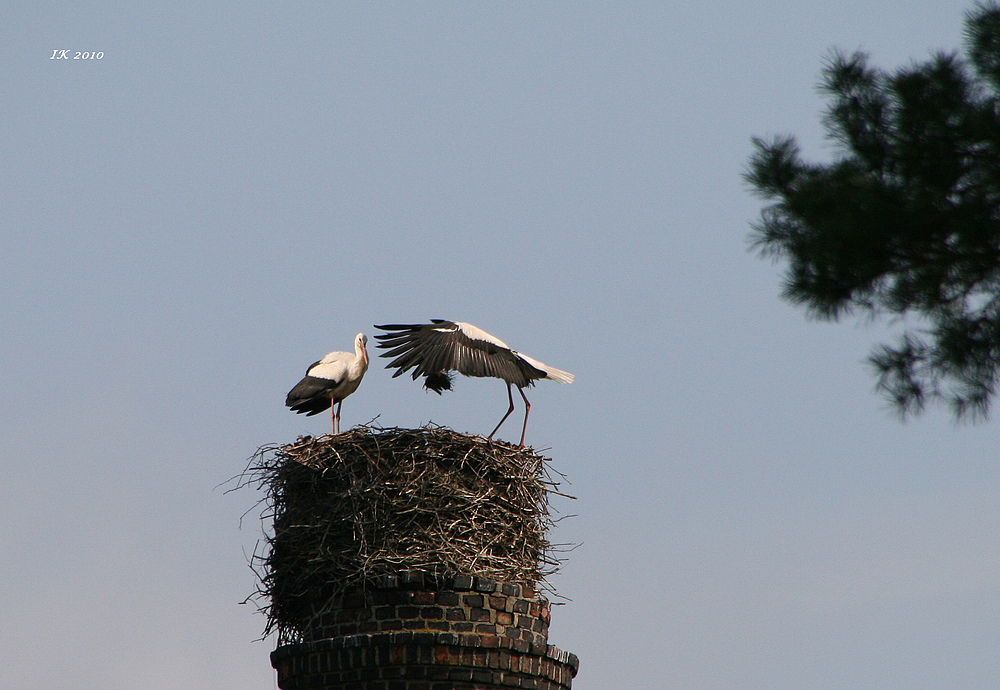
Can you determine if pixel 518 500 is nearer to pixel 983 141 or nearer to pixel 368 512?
pixel 368 512

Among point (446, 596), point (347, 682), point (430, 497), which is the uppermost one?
point (430, 497)

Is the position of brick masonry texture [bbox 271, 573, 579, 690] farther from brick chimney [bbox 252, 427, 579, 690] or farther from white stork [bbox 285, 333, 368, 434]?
white stork [bbox 285, 333, 368, 434]

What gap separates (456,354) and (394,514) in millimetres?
2057

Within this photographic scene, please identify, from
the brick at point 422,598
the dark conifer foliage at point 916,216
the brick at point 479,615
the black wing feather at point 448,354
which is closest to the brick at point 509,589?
the brick at point 479,615

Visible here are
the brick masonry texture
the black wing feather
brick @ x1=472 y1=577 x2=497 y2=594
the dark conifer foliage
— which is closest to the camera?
the dark conifer foliage

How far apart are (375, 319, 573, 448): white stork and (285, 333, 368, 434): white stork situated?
112 cm

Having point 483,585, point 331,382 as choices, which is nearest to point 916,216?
point 483,585

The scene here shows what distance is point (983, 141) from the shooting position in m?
7.61

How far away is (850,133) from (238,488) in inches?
281

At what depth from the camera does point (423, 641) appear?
11.8 metres

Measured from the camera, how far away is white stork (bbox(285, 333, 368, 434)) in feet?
48.3

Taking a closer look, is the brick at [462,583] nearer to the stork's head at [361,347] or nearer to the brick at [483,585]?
the brick at [483,585]

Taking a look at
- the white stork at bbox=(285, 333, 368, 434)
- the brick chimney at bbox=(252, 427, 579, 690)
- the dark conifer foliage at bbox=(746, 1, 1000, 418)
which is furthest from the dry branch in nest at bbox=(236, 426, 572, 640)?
the dark conifer foliage at bbox=(746, 1, 1000, 418)

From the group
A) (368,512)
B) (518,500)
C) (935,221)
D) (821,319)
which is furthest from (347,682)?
(935,221)
